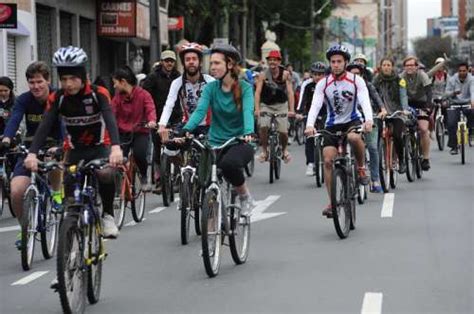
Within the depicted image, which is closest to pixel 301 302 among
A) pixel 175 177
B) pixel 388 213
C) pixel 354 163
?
pixel 354 163

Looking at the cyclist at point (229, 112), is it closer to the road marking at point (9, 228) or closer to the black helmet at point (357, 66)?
the road marking at point (9, 228)

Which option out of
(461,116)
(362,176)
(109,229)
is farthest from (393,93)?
(109,229)

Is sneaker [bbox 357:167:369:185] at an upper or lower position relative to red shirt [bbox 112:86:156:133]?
lower

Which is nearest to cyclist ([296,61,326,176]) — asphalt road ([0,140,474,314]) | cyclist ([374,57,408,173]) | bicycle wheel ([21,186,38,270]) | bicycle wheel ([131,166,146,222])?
cyclist ([374,57,408,173])

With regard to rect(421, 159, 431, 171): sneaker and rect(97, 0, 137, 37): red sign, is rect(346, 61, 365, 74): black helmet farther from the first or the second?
rect(97, 0, 137, 37): red sign

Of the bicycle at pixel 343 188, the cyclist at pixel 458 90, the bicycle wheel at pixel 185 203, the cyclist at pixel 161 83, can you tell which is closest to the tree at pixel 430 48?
the cyclist at pixel 458 90

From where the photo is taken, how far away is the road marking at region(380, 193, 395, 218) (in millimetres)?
13750

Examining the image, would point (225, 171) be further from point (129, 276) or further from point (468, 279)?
point (468, 279)

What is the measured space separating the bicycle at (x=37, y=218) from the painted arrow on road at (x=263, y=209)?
322 centimetres

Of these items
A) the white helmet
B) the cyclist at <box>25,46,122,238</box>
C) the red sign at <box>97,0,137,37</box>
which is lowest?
the cyclist at <box>25,46,122,238</box>

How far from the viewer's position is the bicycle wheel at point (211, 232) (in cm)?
922

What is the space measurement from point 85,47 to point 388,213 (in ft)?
77.8

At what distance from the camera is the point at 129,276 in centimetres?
980

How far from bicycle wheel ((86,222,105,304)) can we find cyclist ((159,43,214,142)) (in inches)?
128
